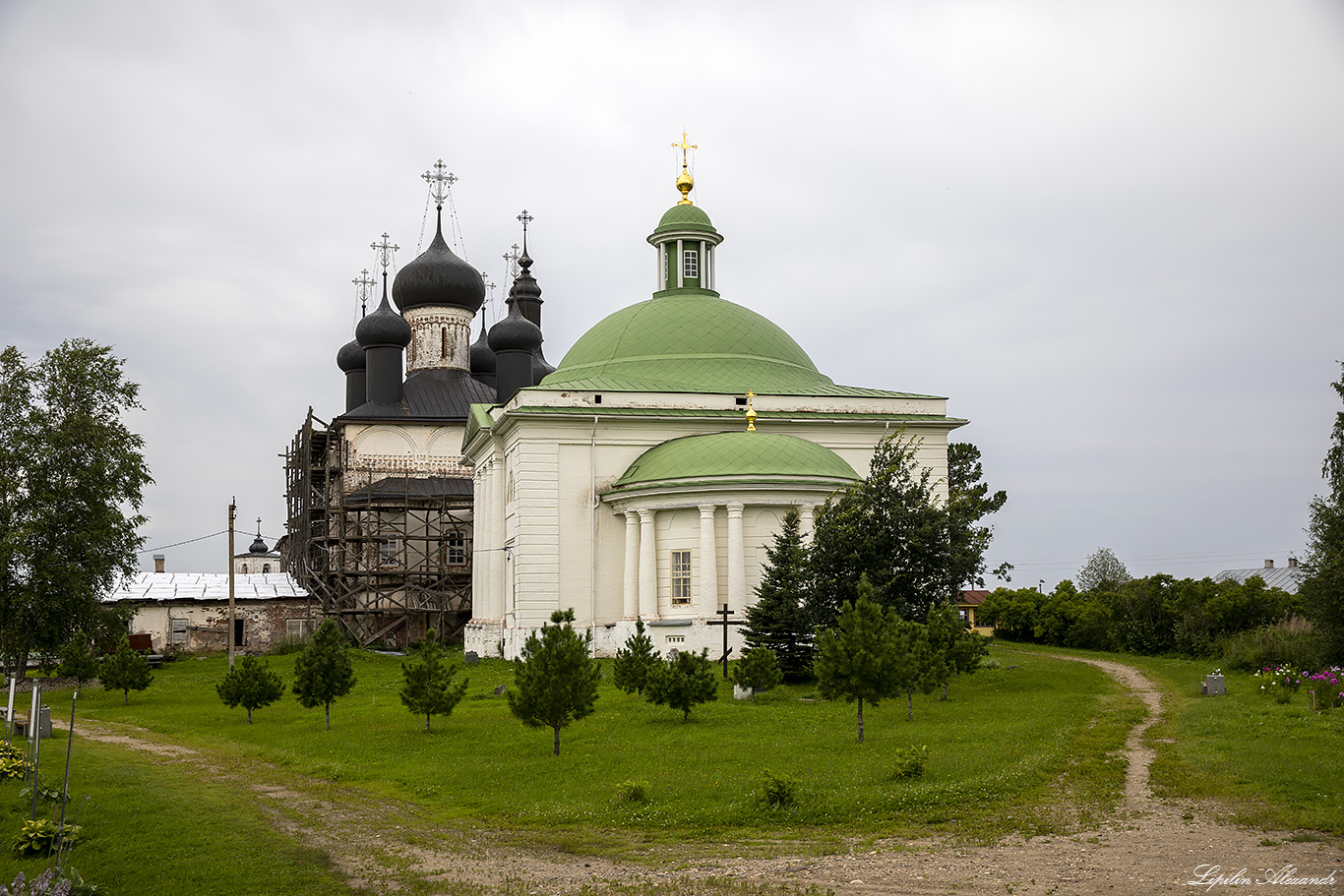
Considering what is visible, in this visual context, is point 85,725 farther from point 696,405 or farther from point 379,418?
point 379,418

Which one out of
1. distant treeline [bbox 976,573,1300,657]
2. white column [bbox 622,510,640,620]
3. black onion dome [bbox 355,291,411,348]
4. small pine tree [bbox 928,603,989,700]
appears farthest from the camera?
black onion dome [bbox 355,291,411,348]

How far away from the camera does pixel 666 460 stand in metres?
31.9

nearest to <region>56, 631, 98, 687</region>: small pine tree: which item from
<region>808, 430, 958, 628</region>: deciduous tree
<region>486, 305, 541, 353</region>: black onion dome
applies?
<region>808, 430, 958, 628</region>: deciduous tree

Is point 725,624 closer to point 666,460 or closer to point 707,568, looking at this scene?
point 707,568

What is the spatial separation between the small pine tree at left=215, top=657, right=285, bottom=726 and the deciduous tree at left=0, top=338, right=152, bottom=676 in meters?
4.47

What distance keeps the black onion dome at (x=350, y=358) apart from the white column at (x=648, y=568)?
28.4 metres

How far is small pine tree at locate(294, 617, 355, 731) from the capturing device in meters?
21.9

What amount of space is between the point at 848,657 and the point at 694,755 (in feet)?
8.05

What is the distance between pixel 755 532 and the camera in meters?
30.1

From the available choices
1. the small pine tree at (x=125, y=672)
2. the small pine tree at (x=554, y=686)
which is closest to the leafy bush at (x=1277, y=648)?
the small pine tree at (x=554, y=686)

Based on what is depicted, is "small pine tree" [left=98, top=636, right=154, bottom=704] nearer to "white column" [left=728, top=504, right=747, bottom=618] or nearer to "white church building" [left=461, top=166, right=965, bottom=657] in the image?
"white church building" [left=461, top=166, right=965, bottom=657]

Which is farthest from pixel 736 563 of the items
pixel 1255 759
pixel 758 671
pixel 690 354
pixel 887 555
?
pixel 1255 759

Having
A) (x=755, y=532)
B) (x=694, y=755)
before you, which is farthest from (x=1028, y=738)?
(x=755, y=532)

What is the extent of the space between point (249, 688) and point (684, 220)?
21902mm
